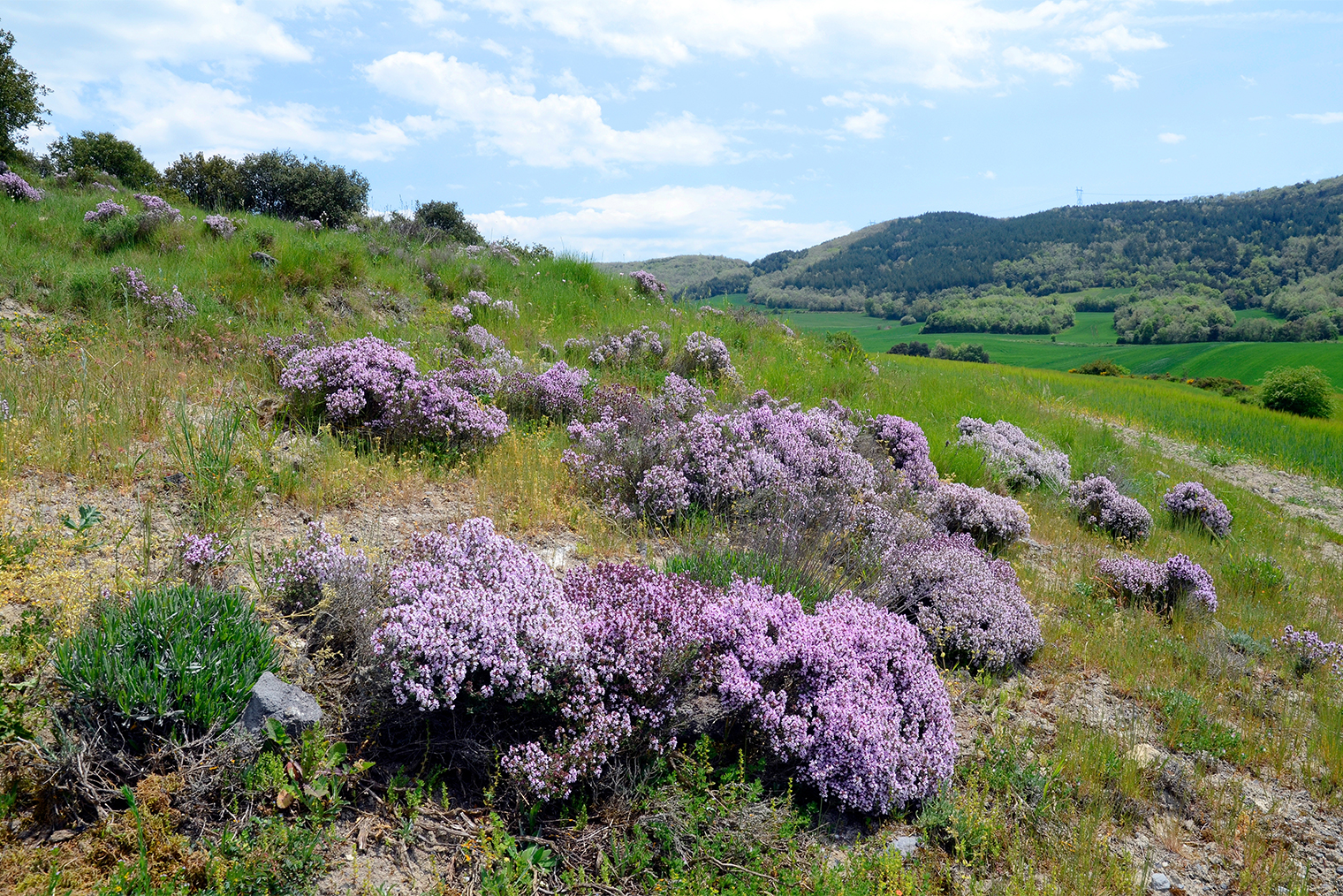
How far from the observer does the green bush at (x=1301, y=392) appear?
2731 cm

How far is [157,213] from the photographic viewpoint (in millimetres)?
11320

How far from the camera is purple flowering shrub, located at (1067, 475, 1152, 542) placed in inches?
356

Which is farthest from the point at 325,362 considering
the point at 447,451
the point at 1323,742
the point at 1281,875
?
the point at 1323,742

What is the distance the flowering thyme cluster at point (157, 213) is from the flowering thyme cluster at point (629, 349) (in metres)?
7.79

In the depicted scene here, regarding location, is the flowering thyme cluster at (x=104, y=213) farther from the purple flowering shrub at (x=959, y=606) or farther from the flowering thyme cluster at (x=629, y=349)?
the purple flowering shrub at (x=959, y=606)

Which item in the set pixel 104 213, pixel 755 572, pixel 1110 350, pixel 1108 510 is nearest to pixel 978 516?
pixel 1108 510

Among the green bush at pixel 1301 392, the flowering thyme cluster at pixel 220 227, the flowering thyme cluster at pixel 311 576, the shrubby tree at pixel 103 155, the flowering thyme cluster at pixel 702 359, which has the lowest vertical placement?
the green bush at pixel 1301 392

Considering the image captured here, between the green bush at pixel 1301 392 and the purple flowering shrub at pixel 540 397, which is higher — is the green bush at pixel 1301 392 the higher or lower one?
the lower one

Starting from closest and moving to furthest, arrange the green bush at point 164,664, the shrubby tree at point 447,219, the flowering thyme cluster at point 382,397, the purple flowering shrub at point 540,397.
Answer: the green bush at point 164,664
the flowering thyme cluster at point 382,397
the purple flowering shrub at point 540,397
the shrubby tree at point 447,219

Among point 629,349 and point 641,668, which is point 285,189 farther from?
point 641,668

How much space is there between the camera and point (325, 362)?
257 inches

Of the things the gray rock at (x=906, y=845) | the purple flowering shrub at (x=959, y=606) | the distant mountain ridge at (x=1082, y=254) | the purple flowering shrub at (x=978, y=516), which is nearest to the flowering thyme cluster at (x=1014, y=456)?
the purple flowering shrub at (x=978, y=516)

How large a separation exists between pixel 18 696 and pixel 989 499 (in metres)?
8.25

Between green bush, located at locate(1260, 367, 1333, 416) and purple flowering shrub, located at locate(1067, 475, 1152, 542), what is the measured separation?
1075 inches
